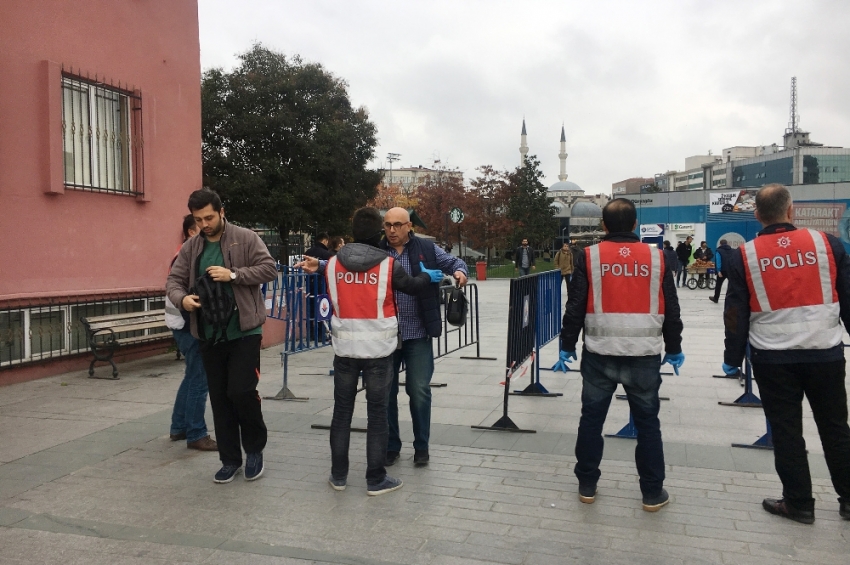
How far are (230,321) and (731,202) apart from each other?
120 ft

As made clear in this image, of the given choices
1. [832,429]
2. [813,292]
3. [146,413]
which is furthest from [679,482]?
[146,413]

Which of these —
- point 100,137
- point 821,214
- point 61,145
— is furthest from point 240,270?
point 821,214

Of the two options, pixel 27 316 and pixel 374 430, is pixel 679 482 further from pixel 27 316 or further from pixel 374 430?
pixel 27 316

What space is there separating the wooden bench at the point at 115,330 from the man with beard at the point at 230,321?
14.4 feet

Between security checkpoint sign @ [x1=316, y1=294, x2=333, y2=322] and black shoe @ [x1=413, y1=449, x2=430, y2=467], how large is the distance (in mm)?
2862

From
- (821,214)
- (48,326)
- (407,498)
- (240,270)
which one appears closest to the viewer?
(407,498)

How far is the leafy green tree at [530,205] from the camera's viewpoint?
47500mm

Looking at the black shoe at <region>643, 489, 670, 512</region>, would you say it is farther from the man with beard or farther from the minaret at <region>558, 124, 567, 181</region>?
the minaret at <region>558, 124, 567, 181</region>

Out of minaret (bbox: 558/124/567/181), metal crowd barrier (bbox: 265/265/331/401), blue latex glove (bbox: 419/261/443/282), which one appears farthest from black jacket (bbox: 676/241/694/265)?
minaret (bbox: 558/124/567/181)

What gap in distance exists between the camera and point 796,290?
4.23 meters

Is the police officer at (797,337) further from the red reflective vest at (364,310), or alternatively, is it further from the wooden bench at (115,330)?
the wooden bench at (115,330)

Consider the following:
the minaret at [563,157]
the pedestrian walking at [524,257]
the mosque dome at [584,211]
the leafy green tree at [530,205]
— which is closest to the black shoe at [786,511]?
the pedestrian walking at [524,257]

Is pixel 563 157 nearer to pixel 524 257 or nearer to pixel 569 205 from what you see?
pixel 569 205

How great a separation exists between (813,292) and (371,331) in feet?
8.53
